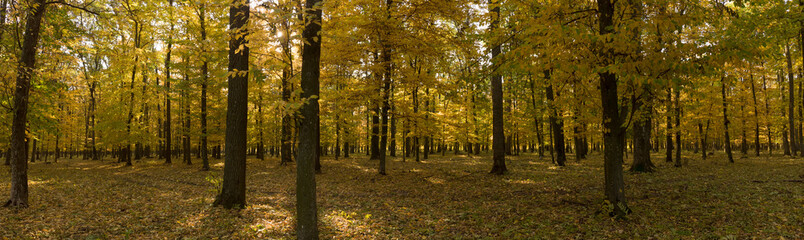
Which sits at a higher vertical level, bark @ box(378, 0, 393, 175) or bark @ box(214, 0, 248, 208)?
bark @ box(378, 0, 393, 175)

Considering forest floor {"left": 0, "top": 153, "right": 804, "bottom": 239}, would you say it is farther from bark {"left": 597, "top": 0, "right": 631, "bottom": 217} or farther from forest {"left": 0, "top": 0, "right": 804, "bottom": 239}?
bark {"left": 597, "top": 0, "right": 631, "bottom": 217}

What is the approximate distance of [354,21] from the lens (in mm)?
10453

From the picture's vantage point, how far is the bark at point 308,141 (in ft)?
15.9

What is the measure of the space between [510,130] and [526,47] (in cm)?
2393

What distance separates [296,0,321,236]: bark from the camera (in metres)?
4.83

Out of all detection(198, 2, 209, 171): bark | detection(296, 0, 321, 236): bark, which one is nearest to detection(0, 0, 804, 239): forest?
detection(296, 0, 321, 236): bark

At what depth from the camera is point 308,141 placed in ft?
15.9

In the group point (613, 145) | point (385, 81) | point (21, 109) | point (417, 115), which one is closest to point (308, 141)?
point (613, 145)

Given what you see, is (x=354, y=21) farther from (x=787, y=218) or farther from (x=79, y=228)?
(x=787, y=218)

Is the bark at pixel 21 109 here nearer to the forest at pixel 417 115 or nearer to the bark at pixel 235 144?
the forest at pixel 417 115

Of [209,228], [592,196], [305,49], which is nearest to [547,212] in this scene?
[592,196]

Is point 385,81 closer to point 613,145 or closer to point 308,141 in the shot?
point 613,145

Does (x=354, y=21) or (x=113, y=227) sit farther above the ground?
(x=354, y=21)

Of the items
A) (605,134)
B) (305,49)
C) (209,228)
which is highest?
(305,49)
